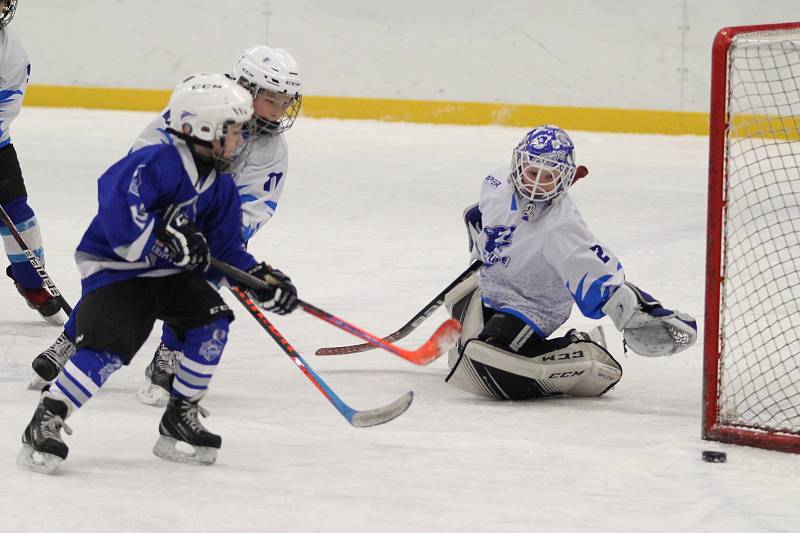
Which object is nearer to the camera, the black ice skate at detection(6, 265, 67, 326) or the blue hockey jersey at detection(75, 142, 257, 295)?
the blue hockey jersey at detection(75, 142, 257, 295)

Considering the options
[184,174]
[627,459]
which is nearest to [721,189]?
[627,459]

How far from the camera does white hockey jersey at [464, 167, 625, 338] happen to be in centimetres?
309

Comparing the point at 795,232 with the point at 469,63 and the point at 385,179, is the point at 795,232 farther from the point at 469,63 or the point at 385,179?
the point at 469,63

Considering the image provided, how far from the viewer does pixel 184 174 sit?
8.11 feet

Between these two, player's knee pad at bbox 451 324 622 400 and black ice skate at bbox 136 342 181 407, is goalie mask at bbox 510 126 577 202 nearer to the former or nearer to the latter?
player's knee pad at bbox 451 324 622 400

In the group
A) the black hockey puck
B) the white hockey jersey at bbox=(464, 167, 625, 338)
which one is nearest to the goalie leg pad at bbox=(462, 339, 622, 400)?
the white hockey jersey at bbox=(464, 167, 625, 338)

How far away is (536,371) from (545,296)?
0.25 metres

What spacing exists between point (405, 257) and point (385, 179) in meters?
1.98

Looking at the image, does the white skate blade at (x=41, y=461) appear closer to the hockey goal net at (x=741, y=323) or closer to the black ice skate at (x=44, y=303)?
the black ice skate at (x=44, y=303)

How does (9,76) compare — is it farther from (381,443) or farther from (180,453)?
(381,443)

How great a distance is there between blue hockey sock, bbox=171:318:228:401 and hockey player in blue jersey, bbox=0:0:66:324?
1.37 metres

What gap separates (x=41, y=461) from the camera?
241 centimetres

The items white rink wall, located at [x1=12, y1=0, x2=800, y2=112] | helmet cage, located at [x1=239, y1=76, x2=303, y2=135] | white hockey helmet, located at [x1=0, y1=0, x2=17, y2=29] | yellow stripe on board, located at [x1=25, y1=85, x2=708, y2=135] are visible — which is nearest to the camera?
helmet cage, located at [x1=239, y1=76, x2=303, y2=135]

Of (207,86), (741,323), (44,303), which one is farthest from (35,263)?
(741,323)
